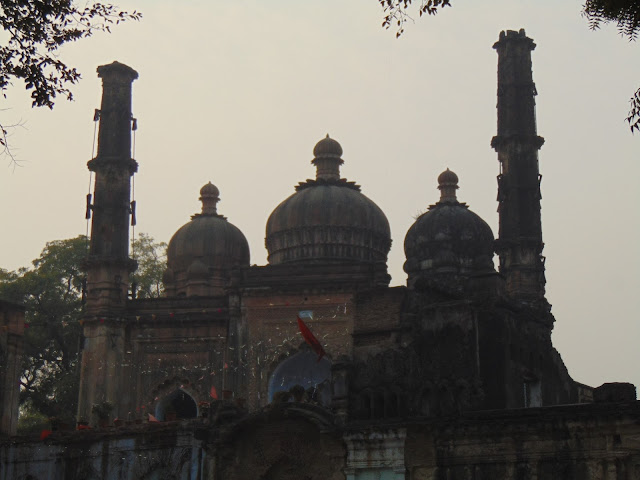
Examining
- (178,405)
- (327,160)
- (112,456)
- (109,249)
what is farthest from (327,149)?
(112,456)

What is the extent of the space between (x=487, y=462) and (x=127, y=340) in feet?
46.3

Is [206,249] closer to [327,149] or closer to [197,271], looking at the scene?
[197,271]

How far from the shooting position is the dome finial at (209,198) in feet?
119

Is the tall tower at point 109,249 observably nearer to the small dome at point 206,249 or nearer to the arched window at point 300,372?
the small dome at point 206,249

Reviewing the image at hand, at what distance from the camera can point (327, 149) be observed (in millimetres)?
33781

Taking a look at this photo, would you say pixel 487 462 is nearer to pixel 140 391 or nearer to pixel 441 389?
pixel 441 389

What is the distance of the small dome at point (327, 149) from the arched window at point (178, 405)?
26.3ft

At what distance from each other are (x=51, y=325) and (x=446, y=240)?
559 inches

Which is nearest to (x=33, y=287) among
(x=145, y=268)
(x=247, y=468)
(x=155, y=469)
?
(x=145, y=268)

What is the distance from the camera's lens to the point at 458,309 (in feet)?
66.4

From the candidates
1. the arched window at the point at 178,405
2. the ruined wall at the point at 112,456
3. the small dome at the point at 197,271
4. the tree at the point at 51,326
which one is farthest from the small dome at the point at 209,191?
the ruined wall at the point at 112,456

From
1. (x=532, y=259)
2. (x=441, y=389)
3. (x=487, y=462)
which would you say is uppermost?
(x=532, y=259)

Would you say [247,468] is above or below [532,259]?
below

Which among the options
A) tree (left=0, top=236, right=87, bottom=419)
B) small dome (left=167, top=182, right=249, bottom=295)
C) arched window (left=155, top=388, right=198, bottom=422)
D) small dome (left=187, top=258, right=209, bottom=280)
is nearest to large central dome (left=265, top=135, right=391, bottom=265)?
small dome (left=187, top=258, right=209, bottom=280)
